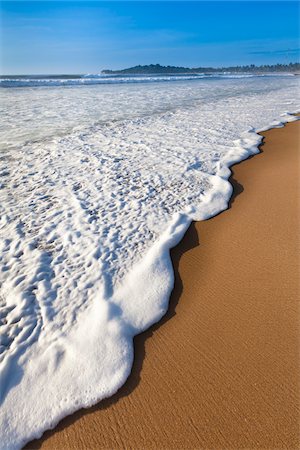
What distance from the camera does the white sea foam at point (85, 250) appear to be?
208 cm

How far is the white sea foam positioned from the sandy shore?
0.14m

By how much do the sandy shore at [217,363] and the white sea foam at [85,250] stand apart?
0.14 metres

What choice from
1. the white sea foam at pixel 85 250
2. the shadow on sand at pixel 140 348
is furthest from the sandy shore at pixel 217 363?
the white sea foam at pixel 85 250

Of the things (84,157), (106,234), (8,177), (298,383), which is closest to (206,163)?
(84,157)

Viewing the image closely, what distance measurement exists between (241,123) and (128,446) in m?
9.40

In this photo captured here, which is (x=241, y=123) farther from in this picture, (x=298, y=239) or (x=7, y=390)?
(x=7, y=390)

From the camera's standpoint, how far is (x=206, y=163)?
588cm

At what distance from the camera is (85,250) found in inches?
131

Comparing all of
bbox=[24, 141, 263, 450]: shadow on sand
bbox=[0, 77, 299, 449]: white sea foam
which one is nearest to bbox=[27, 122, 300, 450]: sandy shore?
bbox=[24, 141, 263, 450]: shadow on sand

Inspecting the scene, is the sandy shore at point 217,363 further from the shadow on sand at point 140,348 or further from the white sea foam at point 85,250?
the white sea foam at point 85,250

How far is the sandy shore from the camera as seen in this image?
1796 mm

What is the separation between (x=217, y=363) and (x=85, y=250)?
1.78 metres

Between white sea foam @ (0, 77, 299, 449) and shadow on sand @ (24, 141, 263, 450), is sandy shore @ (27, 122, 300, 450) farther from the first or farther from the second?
white sea foam @ (0, 77, 299, 449)

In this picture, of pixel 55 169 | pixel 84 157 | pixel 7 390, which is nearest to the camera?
pixel 7 390
